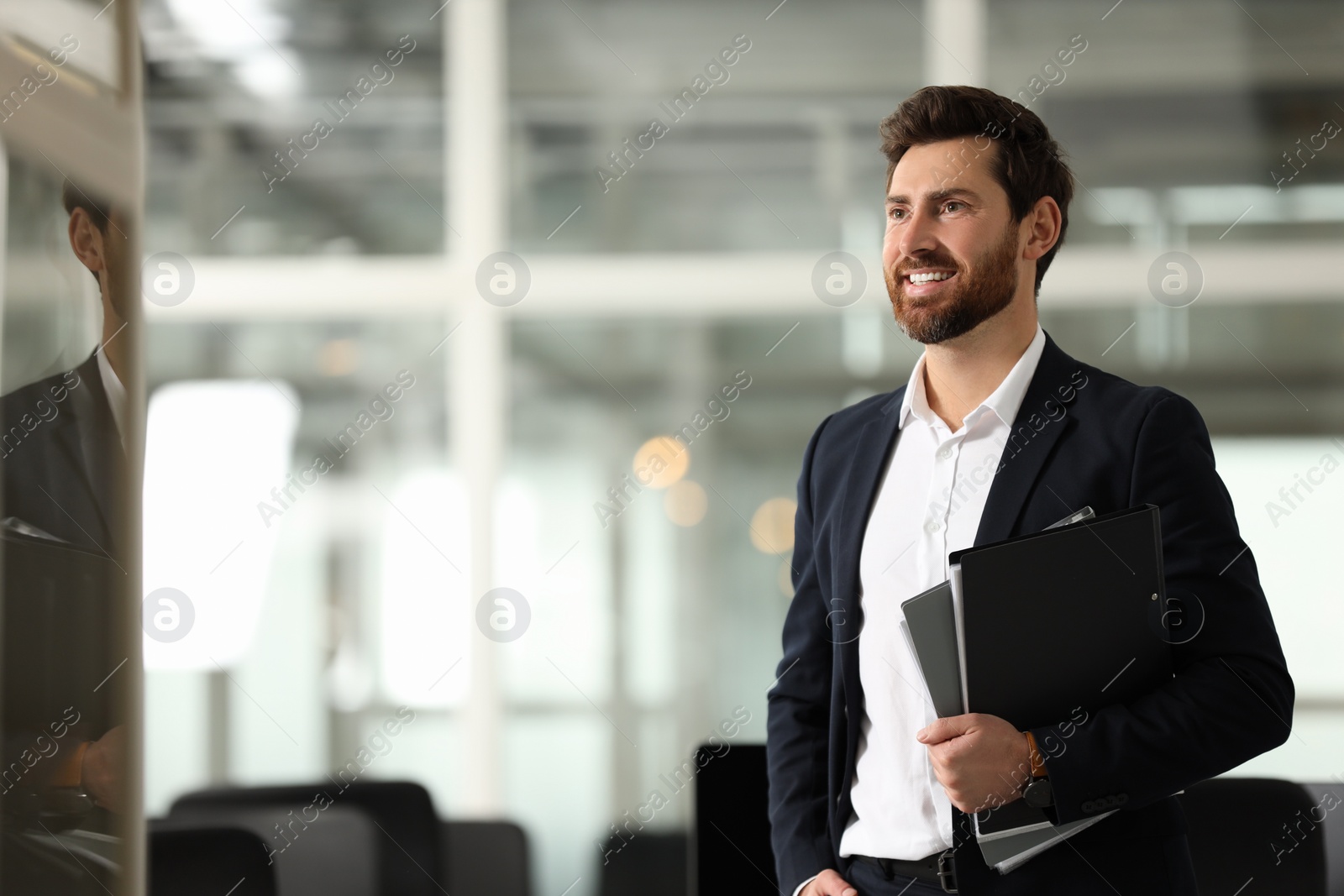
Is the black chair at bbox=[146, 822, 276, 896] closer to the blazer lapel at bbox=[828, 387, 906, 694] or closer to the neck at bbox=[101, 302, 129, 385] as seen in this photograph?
the neck at bbox=[101, 302, 129, 385]

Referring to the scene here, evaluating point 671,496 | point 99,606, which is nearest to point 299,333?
point 671,496

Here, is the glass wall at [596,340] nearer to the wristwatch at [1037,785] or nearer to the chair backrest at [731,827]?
the chair backrest at [731,827]

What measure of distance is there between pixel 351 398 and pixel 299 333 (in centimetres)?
28

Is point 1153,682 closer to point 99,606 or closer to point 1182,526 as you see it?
point 1182,526

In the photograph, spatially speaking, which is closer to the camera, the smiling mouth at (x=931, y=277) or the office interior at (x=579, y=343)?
the smiling mouth at (x=931, y=277)

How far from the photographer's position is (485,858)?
132 inches

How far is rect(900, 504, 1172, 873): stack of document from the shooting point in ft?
4.30

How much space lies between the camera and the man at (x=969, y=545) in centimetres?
135

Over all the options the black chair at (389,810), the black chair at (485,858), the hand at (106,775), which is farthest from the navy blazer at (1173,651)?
the black chair at (389,810)

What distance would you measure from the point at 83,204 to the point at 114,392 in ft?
0.90

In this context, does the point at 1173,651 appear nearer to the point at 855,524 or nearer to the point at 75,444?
the point at 855,524

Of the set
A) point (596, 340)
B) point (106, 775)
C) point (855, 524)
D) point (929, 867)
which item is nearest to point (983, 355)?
point (855, 524)

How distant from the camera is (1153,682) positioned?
4.58ft

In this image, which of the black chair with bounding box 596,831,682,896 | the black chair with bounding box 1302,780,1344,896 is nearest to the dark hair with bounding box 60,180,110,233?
the black chair with bounding box 596,831,682,896
